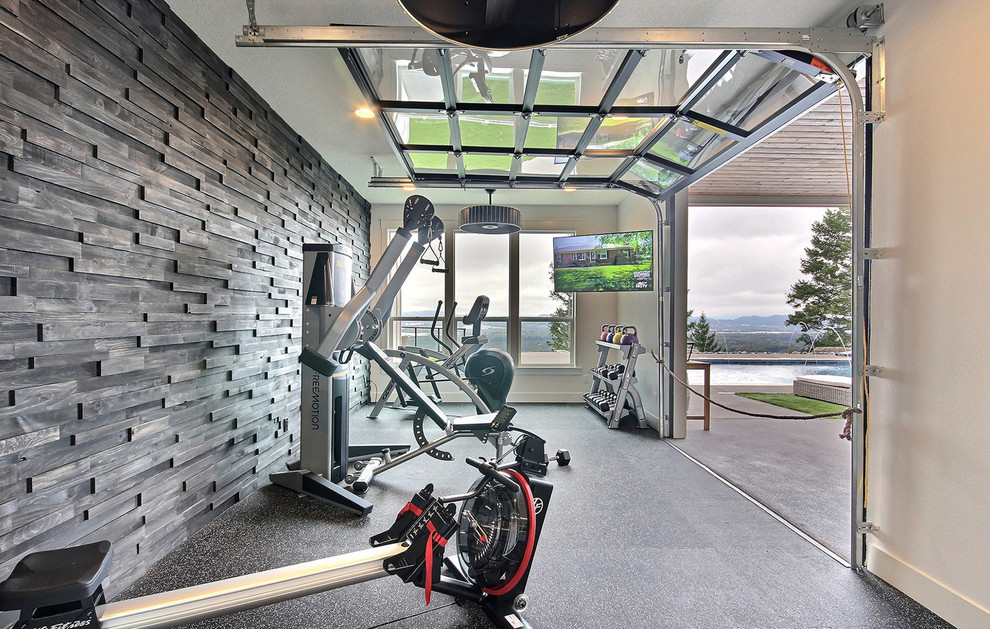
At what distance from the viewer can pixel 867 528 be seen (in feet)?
6.79

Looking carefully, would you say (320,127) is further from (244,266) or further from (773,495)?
(773,495)

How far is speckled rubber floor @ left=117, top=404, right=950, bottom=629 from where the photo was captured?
1.73m

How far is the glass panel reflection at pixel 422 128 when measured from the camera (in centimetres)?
323

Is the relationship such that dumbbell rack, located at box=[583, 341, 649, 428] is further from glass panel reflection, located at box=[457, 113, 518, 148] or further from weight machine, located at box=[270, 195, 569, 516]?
glass panel reflection, located at box=[457, 113, 518, 148]

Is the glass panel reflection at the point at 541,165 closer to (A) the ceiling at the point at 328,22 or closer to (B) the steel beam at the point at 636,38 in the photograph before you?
(A) the ceiling at the point at 328,22

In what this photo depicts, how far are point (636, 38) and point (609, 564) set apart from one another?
2.68 metres

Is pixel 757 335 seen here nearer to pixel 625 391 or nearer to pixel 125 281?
pixel 625 391

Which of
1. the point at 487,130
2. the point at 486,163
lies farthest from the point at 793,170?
the point at 487,130

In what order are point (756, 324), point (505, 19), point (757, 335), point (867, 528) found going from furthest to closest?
point (756, 324)
point (757, 335)
point (867, 528)
point (505, 19)

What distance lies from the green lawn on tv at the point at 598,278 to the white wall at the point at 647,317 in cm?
27

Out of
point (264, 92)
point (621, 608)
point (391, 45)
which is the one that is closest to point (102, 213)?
point (391, 45)

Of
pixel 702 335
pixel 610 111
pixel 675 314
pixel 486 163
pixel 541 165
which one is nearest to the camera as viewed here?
pixel 610 111

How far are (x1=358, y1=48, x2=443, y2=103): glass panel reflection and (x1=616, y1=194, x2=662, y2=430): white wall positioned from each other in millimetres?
3085

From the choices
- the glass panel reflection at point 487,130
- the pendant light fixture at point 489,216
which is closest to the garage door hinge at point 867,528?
the glass panel reflection at point 487,130
